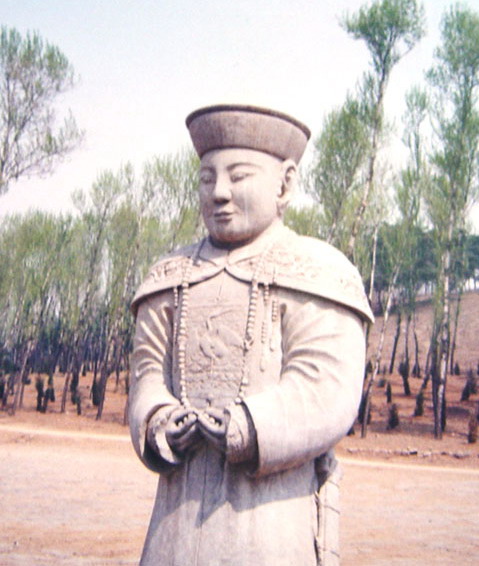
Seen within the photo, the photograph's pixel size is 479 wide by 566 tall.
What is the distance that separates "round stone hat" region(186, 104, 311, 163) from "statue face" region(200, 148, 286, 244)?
4 cm

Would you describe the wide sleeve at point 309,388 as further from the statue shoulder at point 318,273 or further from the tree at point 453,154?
the tree at point 453,154

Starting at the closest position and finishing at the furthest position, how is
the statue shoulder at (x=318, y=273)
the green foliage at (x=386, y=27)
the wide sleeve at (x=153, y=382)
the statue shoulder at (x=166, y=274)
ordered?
the wide sleeve at (x=153, y=382) < the statue shoulder at (x=318, y=273) < the statue shoulder at (x=166, y=274) < the green foliage at (x=386, y=27)

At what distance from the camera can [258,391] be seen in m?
3.01

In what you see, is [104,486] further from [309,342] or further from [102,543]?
[309,342]

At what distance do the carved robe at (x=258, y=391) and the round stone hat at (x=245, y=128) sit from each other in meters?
0.43

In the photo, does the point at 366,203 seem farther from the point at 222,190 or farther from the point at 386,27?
the point at 222,190

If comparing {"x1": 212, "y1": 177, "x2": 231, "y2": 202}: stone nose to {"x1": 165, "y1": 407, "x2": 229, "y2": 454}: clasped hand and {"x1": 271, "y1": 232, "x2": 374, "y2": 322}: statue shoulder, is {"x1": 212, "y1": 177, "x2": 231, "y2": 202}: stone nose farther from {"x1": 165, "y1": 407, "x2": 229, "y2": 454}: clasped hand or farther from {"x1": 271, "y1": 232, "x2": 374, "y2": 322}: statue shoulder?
{"x1": 165, "y1": 407, "x2": 229, "y2": 454}: clasped hand

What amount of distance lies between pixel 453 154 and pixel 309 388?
21.0m

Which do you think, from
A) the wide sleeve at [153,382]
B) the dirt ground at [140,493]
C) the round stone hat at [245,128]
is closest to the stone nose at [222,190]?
the round stone hat at [245,128]

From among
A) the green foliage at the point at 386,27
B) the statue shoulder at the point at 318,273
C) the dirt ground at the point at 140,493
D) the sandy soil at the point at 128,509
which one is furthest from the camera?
the green foliage at the point at 386,27

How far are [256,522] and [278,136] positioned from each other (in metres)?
1.71

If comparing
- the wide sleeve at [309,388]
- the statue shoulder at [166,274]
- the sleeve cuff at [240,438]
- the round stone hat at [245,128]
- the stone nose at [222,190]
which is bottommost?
the sleeve cuff at [240,438]

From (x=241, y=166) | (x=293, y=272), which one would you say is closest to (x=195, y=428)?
(x=293, y=272)

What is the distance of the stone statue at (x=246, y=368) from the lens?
282 cm
